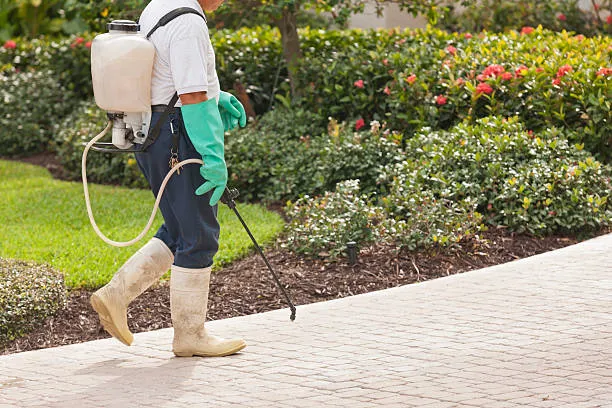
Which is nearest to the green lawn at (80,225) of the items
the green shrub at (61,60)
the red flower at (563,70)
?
the green shrub at (61,60)

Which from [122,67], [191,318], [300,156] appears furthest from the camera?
[300,156]

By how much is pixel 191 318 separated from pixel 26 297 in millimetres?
1316

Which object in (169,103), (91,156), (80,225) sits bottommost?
(91,156)

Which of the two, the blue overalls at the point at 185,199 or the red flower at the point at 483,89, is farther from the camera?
the red flower at the point at 483,89

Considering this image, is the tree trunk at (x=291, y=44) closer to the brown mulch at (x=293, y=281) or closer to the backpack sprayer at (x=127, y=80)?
the brown mulch at (x=293, y=281)

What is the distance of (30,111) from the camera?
13516 mm

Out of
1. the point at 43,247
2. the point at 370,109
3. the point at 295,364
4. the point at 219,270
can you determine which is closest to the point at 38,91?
the point at 370,109

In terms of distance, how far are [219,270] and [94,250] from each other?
1.07 m

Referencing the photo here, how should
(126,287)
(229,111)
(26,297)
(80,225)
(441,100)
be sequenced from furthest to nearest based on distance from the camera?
(441,100), (80,225), (26,297), (229,111), (126,287)

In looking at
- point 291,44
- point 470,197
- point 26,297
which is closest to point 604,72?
point 470,197

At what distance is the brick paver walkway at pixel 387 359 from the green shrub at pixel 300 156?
2.67m

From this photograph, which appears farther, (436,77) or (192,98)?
(436,77)

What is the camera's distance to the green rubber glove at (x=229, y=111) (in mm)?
5746

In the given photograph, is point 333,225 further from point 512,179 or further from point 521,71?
point 521,71
